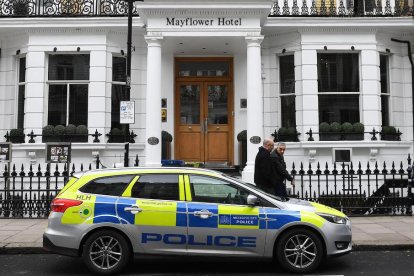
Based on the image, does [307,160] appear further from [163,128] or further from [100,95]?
[100,95]

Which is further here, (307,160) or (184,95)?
(184,95)

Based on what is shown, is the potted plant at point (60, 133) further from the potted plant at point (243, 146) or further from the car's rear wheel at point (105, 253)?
the car's rear wheel at point (105, 253)

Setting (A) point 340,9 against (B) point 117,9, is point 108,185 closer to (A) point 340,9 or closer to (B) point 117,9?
(B) point 117,9

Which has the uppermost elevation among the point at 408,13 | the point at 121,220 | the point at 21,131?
the point at 408,13

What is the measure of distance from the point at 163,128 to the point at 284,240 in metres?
8.69

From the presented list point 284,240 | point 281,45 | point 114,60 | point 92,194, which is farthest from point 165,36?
point 284,240

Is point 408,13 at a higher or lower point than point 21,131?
higher

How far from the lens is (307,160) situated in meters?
13.8

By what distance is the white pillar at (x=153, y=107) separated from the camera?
12.6 meters

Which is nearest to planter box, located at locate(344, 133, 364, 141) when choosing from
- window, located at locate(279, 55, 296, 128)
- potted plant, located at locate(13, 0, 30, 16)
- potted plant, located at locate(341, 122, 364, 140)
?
potted plant, located at locate(341, 122, 364, 140)

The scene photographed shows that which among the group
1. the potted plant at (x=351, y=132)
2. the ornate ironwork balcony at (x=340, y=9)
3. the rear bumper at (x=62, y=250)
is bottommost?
the rear bumper at (x=62, y=250)

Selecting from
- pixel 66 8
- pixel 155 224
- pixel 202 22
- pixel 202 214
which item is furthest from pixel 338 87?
pixel 155 224

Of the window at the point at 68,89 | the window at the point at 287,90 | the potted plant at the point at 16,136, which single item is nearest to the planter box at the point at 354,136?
the window at the point at 287,90

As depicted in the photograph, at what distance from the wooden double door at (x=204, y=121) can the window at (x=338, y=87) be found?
3.07 meters
